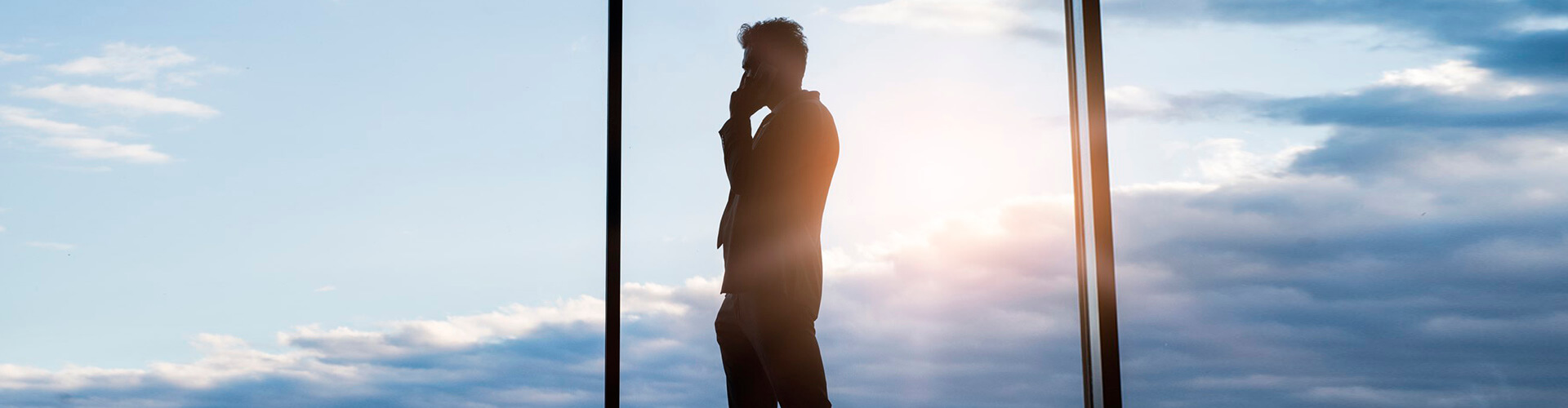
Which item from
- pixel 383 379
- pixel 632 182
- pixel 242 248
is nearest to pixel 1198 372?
pixel 632 182

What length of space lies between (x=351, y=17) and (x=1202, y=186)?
1968mm

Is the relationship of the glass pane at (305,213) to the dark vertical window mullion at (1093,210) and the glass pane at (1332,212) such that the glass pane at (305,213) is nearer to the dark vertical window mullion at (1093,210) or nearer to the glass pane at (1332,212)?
the dark vertical window mullion at (1093,210)

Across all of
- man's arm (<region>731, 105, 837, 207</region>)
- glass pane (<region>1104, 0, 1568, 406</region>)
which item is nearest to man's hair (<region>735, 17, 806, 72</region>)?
man's arm (<region>731, 105, 837, 207</region>)

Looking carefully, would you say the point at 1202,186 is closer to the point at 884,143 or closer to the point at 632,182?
the point at 884,143

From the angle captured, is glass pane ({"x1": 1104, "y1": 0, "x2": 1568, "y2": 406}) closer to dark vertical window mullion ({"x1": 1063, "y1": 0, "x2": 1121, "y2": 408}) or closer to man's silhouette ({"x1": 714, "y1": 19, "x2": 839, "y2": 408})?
dark vertical window mullion ({"x1": 1063, "y1": 0, "x2": 1121, "y2": 408})

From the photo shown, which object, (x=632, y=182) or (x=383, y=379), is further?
(x=383, y=379)

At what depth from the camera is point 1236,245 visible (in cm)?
249

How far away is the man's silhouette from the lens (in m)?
1.95

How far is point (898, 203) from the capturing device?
233 centimetres

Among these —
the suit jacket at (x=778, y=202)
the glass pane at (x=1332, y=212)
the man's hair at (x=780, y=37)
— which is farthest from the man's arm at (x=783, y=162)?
the glass pane at (x=1332, y=212)

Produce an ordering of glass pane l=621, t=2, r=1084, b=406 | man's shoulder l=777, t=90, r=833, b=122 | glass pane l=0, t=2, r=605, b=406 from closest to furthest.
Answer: man's shoulder l=777, t=90, r=833, b=122
glass pane l=621, t=2, r=1084, b=406
glass pane l=0, t=2, r=605, b=406

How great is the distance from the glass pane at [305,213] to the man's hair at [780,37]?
38 cm

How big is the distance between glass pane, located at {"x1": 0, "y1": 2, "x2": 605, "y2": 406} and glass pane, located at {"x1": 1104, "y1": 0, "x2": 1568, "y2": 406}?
127 centimetres

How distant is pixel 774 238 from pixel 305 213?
1.13 metres
